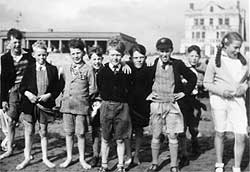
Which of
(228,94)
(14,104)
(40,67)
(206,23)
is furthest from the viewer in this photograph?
(206,23)

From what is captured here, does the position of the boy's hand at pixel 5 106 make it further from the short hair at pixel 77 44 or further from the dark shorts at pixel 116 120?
the dark shorts at pixel 116 120

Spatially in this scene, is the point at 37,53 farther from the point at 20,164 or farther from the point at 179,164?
the point at 179,164

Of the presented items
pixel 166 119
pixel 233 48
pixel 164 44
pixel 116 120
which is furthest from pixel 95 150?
pixel 233 48

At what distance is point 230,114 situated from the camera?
14.5 ft

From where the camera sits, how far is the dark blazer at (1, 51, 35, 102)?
504cm

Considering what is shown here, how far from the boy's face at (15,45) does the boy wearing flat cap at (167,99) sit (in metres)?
1.99

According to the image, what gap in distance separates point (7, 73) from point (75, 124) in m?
1.25

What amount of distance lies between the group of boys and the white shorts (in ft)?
1.46

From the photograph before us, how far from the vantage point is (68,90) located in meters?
4.81

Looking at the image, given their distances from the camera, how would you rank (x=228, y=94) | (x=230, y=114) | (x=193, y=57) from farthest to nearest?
1. (x=193, y=57)
2. (x=230, y=114)
3. (x=228, y=94)

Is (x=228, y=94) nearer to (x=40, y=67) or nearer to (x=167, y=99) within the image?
(x=167, y=99)

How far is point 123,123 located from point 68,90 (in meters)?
0.92

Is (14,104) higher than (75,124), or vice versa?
(14,104)

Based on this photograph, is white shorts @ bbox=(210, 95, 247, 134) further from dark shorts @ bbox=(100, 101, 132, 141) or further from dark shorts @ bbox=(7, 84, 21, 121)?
dark shorts @ bbox=(7, 84, 21, 121)
